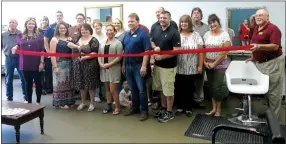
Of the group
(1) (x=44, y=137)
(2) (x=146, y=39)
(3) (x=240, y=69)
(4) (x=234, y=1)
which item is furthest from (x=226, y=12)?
(1) (x=44, y=137)

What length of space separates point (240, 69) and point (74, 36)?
2550 millimetres

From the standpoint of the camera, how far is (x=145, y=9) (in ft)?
19.0

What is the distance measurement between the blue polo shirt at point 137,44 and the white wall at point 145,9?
217cm

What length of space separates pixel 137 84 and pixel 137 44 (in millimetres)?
536

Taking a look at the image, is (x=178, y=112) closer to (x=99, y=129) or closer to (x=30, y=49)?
(x=99, y=129)

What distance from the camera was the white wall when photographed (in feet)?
15.8

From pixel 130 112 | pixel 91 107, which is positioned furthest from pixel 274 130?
pixel 91 107

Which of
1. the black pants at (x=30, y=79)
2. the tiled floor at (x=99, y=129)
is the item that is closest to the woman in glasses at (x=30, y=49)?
the black pants at (x=30, y=79)

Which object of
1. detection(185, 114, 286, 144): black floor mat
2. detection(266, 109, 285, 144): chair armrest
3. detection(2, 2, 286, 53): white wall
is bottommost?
detection(185, 114, 286, 144): black floor mat

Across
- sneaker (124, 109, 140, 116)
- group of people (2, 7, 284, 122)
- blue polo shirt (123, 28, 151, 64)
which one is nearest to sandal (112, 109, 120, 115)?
group of people (2, 7, 284, 122)

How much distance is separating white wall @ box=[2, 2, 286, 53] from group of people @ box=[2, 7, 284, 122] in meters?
1.21

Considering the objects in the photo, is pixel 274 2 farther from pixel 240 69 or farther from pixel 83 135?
pixel 83 135

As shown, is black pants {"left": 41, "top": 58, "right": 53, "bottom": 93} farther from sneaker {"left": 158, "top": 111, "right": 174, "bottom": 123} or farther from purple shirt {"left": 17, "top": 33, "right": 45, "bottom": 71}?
sneaker {"left": 158, "top": 111, "right": 174, "bottom": 123}

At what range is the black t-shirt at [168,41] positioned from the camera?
3.41m
